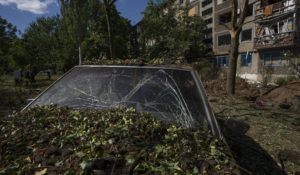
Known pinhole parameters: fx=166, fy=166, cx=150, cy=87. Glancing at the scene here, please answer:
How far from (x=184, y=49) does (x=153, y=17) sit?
8.24m

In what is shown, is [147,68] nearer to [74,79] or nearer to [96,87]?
[96,87]

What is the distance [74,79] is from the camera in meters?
2.25

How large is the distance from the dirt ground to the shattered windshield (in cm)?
57

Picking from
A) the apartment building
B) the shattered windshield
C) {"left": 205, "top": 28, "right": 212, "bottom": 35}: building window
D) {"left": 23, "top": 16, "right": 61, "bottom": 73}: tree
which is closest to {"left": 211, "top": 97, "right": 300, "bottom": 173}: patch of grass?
the shattered windshield

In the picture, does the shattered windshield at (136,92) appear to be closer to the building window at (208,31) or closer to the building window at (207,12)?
the building window at (208,31)

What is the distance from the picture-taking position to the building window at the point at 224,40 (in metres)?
25.5

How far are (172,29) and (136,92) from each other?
2769 centimetres

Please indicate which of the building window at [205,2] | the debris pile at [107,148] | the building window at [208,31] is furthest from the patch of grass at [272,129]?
the building window at [205,2]

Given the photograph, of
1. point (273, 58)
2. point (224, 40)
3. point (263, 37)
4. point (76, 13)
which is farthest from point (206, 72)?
point (76, 13)

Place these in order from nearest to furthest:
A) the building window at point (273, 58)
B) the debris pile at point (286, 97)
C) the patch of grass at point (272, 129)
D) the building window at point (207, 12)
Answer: the patch of grass at point (272, 129) → the debris pile at point (286, 97) → the building window at point (273, 58) → the building window at point (207, 12)

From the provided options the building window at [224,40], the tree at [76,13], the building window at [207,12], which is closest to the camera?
the tree at [76,13]

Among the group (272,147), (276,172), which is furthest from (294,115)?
(276,172)

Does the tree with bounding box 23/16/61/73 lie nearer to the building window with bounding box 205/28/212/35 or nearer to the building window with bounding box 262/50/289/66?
the building window with bounding box 205/28/212/35

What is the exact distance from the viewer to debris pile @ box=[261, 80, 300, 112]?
21.2 ft
